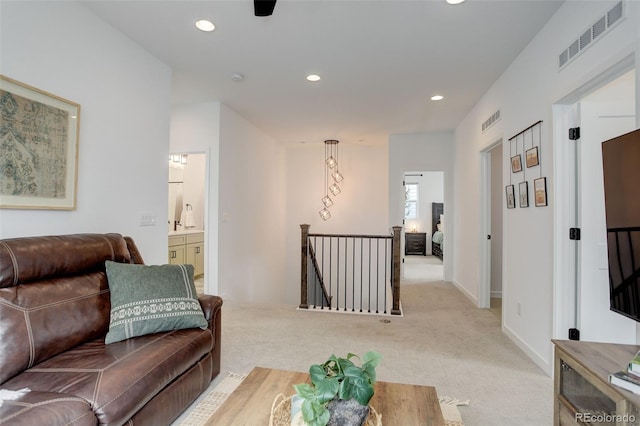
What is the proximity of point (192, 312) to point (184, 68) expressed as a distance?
8.46 feet

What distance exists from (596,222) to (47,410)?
3118 mm

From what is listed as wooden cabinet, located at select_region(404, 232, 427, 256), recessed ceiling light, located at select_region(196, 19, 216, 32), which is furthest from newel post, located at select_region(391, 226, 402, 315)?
wooden cabinet, located at select_region(404, 232, 427, 256)

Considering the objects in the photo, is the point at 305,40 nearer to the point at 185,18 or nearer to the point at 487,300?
the point at 185,18

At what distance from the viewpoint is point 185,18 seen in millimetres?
2516

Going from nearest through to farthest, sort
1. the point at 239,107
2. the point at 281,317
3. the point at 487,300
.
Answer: the point at 281,317
the point at 487,300
the point at 239,107

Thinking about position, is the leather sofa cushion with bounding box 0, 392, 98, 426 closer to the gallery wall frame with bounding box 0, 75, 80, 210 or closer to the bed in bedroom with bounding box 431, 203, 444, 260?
the gallery wall frame with bounding box 0, 75, 80, 210

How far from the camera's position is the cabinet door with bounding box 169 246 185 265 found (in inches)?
199

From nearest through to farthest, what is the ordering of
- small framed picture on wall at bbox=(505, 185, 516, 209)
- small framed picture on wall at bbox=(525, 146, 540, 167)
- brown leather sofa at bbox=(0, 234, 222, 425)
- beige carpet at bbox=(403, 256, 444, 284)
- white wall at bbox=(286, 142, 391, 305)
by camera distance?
brown leather sofa at bbox=(0, 234, 222, 425)
small framed picture on wall at bbox=(525, 146, 540, 167)
small framed picture on wall at bbox=(505, 185, 516, 209)
beige carpet at bbox=(403, 256, 444, 284)
white wall at bbox=(286, 142, 391, 305)

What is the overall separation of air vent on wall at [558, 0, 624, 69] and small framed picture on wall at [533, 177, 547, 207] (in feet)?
2.75

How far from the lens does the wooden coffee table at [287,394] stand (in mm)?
1210

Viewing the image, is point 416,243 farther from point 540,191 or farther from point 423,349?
point 540,191

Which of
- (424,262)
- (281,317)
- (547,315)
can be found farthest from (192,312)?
(424,262)

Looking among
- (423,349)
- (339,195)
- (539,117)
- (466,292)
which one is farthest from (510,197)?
(339,195)

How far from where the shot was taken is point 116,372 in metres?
1.46
